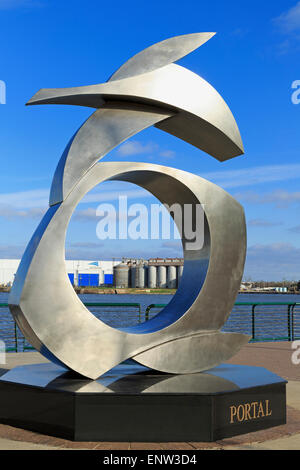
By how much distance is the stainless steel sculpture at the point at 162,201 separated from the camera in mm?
6316

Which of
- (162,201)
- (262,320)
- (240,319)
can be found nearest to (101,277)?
(262,320)

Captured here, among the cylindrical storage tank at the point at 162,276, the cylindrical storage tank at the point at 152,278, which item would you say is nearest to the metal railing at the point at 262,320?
the cylindrical storage tank at the point at 162,276

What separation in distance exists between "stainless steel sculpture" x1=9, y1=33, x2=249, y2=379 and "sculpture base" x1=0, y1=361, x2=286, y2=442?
1.48 feet

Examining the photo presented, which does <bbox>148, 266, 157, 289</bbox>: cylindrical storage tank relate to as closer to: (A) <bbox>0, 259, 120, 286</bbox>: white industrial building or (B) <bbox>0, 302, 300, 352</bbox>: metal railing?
(A) <bbox>0, 259, 120, 286</bbox>: white industrial building

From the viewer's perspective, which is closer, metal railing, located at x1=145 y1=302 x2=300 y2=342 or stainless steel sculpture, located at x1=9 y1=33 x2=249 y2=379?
stainless steel sculpture, located at x1=9 y1=33 x2=249 y2=379

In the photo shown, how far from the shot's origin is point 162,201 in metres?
8.12

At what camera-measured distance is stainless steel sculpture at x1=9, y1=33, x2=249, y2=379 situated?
6.32 metres

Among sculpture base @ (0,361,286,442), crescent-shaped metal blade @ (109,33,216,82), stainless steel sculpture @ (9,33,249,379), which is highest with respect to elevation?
crescent-shaped metal blade @ (109,33,216,82)

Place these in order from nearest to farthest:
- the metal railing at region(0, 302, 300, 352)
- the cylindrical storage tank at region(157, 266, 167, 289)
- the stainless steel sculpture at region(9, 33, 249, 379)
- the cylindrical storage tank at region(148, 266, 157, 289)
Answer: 1. the stainless steel sculpture at region(9, 33, 249, 379)
2. the metal railing at region(0, 302, 300, 352)
3. the cylindrical storage tank at region(157, 266, 167, 289)
4. the cylindrical storage tank at region(148, 266, 157, 289)

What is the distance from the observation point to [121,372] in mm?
7254

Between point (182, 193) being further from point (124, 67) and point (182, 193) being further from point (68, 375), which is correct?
point (68, 375)

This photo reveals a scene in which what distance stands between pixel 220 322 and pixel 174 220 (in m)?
1.68

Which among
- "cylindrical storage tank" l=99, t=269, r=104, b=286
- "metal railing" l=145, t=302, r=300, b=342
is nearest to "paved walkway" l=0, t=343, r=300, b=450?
"metal railing" l=145, t=302, r=300, b=342

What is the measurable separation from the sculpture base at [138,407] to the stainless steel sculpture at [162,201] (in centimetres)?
45
